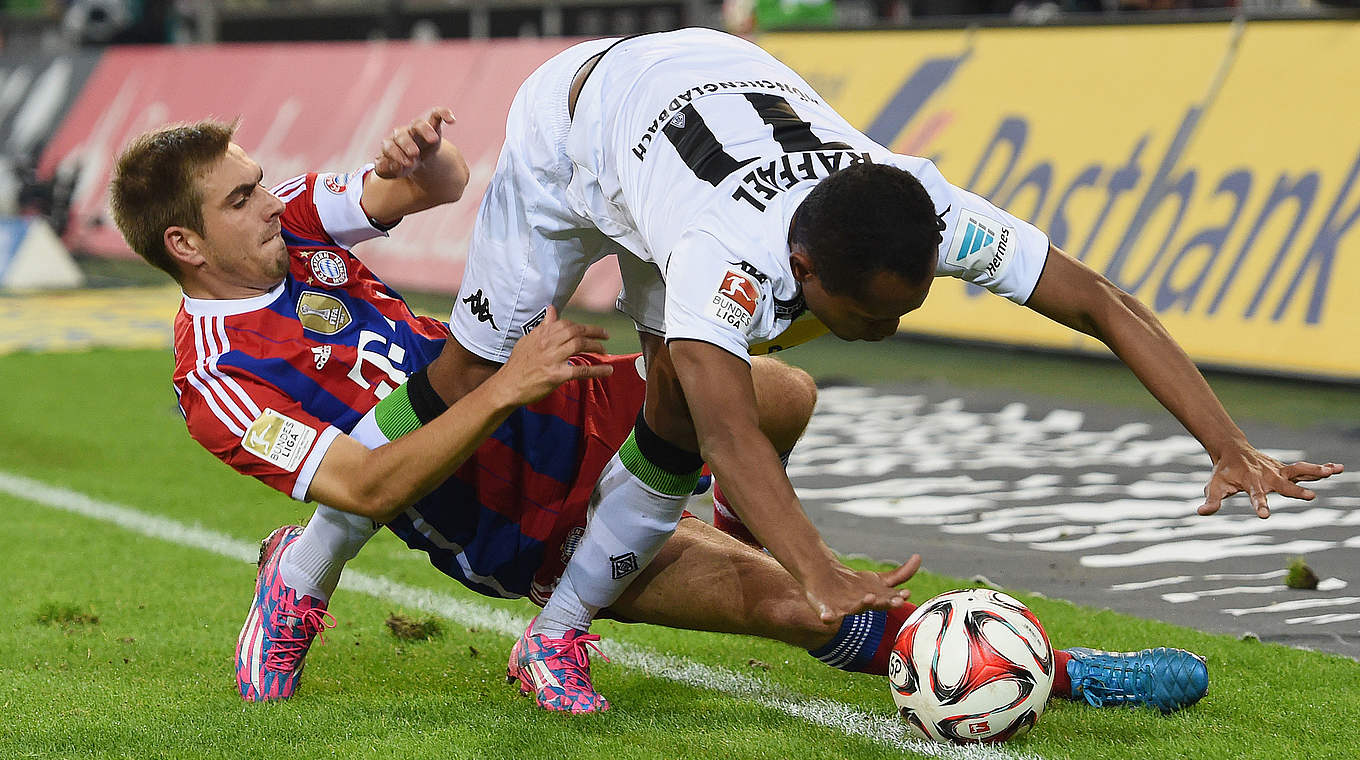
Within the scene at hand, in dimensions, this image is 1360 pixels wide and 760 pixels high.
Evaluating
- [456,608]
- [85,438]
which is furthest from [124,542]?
[85,438]

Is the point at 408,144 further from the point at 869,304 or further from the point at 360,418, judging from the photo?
the point at 869,304

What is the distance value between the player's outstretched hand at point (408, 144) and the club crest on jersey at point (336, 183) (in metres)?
0.32

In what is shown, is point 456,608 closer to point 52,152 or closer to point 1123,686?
point 1123,686

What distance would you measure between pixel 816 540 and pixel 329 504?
4.37 ft

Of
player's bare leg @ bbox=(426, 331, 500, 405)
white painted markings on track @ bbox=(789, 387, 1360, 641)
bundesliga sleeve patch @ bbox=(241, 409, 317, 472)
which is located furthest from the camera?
white painted markings on track @ bbox=(789, 387, 1360, 641)

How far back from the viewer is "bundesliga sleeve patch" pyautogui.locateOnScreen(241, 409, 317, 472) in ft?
12.2

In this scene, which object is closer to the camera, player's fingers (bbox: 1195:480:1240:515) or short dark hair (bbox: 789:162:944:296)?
short dark hair (bbox: 789:162:944:296)

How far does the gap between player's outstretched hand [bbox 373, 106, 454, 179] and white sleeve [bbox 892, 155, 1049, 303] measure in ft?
4.48

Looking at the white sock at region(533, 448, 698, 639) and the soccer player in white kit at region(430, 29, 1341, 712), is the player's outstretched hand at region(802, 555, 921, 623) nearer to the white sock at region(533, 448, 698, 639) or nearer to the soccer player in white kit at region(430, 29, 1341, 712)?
the soccer player in white kit at region(430, 29, 1341, 712)

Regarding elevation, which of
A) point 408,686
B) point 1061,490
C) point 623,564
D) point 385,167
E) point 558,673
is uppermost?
point 385,167

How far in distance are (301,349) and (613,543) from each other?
3.29ft

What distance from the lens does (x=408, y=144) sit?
4160mm

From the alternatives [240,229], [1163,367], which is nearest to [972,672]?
[1163,367]

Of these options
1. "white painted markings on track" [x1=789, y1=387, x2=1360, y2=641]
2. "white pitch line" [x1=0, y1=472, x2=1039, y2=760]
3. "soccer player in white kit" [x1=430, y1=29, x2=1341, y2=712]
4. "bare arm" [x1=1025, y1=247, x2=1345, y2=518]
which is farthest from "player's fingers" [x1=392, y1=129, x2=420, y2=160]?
"white painted markings on track" [x1=789, y1=387, x2=1360, y2=641]
